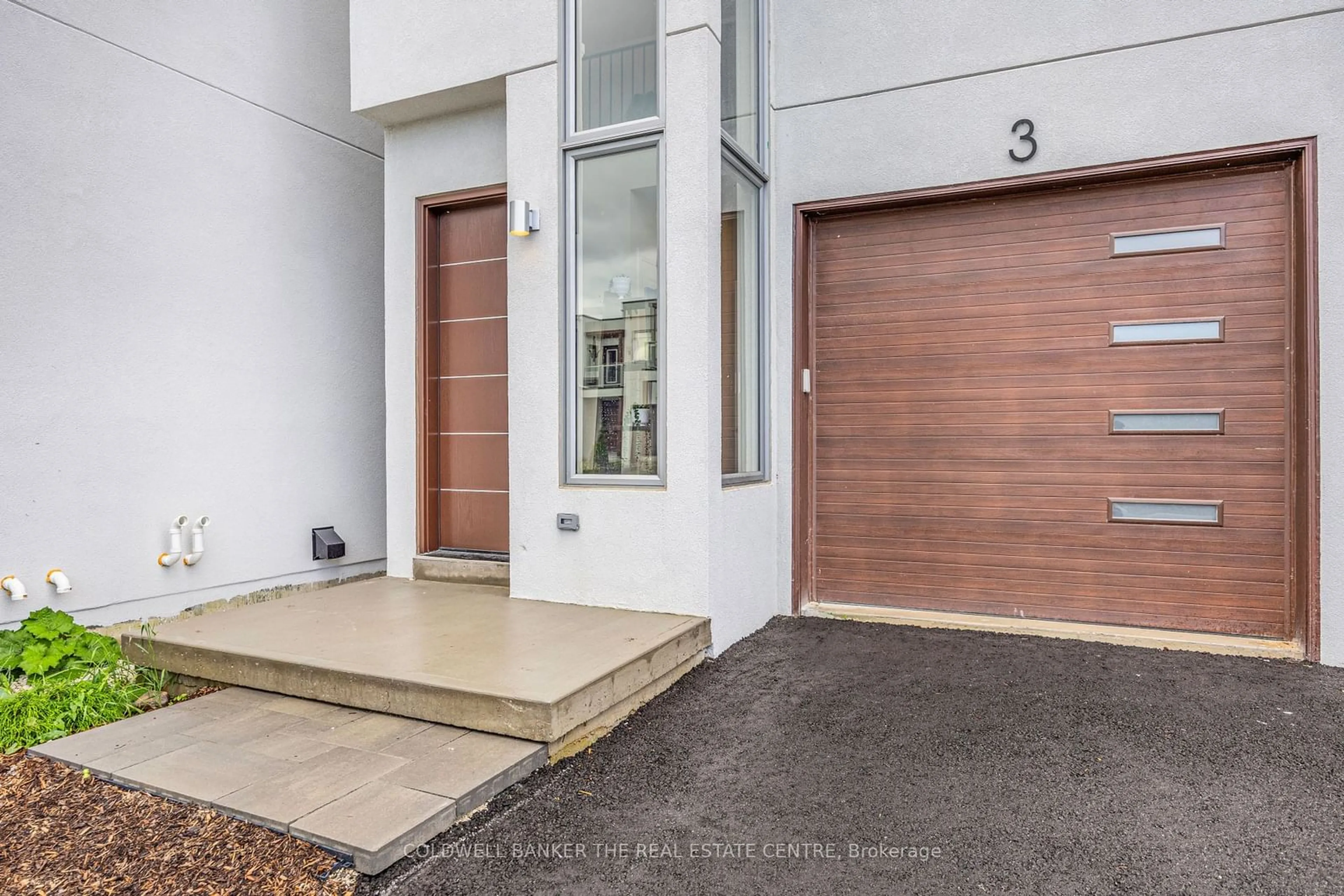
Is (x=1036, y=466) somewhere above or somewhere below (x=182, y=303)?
below

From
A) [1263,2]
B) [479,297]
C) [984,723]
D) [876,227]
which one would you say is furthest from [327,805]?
[1263,2]

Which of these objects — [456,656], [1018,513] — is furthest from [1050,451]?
[456,656]

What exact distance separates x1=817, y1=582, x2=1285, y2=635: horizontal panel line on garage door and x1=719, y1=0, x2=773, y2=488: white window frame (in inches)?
32.1

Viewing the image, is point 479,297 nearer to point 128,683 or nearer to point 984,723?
point 128,683

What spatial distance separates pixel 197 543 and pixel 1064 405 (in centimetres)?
432

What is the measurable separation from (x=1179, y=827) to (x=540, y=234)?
3.12 m

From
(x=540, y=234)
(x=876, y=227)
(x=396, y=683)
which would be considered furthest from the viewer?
(x=876, y=227)

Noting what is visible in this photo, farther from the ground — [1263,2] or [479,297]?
[1263,2]

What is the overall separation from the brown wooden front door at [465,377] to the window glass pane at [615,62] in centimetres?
88

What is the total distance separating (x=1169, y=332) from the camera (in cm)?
338

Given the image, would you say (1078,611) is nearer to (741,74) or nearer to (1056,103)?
(1056,103)

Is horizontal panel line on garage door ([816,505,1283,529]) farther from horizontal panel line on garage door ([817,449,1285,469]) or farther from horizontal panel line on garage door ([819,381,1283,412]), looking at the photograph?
horizontal panel line on garage door ([819,381,1283,412])

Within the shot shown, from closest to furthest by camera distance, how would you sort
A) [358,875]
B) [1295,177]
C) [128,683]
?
1. [358,875]
2. [128,683]
3. [1295,177]

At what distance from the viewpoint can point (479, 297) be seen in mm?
4250
